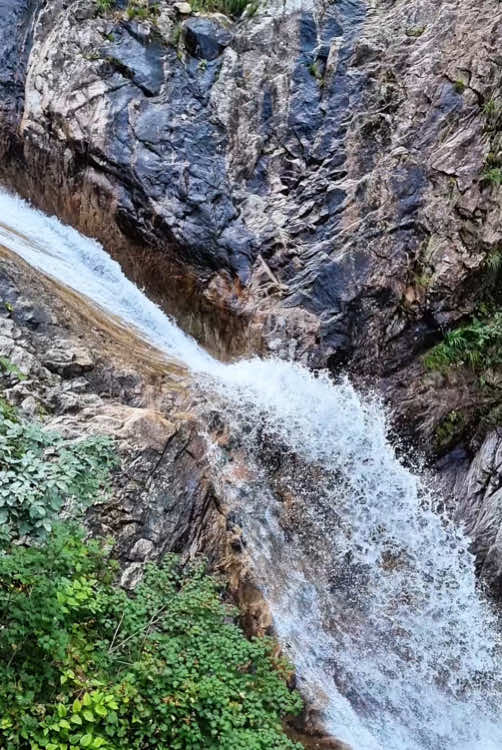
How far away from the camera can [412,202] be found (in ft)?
26.6

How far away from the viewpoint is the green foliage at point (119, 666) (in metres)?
3.38

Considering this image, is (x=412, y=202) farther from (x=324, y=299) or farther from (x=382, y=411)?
(x=382, y=411)

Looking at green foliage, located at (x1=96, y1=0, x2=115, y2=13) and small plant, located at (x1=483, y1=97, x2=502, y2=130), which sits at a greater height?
small plant, located at (x1=483, y1=97, x2=502, y2=130)

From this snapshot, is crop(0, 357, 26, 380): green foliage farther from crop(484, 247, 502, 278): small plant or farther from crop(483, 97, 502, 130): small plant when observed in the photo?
crop(483, 97, 502, 130): small plant

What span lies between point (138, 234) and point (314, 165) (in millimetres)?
2778

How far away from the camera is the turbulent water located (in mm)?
5758

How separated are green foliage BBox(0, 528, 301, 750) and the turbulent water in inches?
58.8

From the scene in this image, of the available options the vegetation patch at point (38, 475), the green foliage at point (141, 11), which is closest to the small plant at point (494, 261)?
the vegetation patch at point (38, 475)

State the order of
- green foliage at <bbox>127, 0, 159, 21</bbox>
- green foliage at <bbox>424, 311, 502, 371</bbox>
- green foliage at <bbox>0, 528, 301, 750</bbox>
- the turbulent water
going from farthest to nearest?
green foliage at <bbox>127, 0, 159, 21</bbox>, green foliage at <bbox>424, 311, 502, 371</bbox>, the turbulent water, green foliage at <bbox>0, 528, 301, 750</bbox>

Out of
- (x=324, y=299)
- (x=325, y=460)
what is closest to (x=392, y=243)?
(x=324, y=299)

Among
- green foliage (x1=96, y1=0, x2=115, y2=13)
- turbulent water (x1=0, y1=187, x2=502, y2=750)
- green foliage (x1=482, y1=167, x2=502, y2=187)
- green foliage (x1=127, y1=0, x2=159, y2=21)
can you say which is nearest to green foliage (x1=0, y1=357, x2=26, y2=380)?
turbulent water (x1=0, y1=187, x2=502, y2=750)

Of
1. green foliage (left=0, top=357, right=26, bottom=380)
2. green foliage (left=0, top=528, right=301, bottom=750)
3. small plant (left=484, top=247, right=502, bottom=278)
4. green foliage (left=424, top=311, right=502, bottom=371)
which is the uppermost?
small plant (left=484, top=247, right=502, bottom=278)

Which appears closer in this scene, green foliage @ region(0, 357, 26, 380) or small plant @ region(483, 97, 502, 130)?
green foliage @ region(0, 357, 26, 380)

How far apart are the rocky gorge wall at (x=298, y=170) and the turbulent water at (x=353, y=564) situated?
19.7 inches
